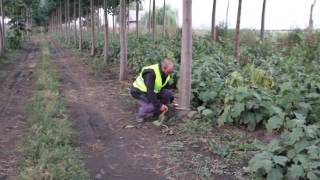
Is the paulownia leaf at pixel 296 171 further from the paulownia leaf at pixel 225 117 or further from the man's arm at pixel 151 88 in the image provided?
the man's arm at pixel 151 88

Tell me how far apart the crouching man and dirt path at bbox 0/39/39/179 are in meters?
2.02

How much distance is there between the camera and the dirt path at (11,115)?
5988 millimetres

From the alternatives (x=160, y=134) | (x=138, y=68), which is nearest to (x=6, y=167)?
(x=160, y=134)

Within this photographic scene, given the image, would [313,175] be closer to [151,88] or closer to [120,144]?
[120,144]

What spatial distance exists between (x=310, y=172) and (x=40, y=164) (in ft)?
10.1

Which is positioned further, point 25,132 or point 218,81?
point 218,81

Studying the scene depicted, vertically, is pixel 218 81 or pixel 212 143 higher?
pixel 218 81

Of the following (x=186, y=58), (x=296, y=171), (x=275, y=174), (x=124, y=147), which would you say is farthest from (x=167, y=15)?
(x=296, y=171)

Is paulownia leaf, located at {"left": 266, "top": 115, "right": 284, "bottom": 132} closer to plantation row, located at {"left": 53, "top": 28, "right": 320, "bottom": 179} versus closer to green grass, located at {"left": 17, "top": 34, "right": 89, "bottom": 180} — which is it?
plantation row, located at {"left": 53, "top": 28, "right": 320, "bottom": 179}

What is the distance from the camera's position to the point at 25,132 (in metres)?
7.40

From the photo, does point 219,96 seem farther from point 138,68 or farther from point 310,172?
point 138,68

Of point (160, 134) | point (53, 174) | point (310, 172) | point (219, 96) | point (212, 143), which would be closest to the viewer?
point (310, 172)

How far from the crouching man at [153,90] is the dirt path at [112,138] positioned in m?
0.31

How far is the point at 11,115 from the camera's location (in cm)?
875
